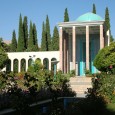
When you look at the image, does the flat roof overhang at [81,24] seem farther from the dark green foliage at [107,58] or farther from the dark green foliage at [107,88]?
the dark green foliage at [107,88]

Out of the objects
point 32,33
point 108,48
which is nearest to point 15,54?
point 32,33

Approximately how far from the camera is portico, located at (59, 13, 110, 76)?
111ft

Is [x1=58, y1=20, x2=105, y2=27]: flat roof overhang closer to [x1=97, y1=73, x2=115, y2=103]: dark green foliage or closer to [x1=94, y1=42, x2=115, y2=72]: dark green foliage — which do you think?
[x1=94, y1=42, x2=115, y2=72]: dark green foliage

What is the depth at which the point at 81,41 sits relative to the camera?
1533 inches

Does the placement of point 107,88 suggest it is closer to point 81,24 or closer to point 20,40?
point 81,24

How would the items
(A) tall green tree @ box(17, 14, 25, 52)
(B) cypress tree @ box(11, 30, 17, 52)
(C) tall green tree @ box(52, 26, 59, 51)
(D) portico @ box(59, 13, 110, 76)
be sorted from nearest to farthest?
(D) portico @ box(59, 13, 110, 76)
(A) tall green tree @ box(17, 14, 25, 52)
(C) tall green tree @ box(52, 26, 59, 51)
(B) cypress tree @ box(11, 30, 17, 52)

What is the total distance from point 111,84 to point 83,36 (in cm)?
2253

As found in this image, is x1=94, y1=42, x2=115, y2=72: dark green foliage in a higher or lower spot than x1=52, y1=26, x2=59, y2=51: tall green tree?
lower

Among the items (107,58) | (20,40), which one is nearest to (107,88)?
(107,58)

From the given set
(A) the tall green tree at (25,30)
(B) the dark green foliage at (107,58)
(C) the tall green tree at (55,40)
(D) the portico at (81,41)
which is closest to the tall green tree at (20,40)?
(A) the tall green tree at (25,30)

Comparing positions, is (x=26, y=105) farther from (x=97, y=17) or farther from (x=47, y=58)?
(x=47, y=58)

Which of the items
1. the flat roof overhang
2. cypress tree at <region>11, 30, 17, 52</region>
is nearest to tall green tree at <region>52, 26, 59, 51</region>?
cypress tree at <region>11, 30, 17, 52</region>

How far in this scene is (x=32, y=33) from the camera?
48781mm

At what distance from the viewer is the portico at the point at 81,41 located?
33938 millimetres
